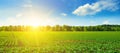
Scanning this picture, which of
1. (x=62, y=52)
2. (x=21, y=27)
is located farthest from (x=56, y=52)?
(x=21, y=27)

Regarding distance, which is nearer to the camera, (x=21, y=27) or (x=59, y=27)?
(x=59, y=27)

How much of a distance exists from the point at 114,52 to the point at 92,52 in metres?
1.53

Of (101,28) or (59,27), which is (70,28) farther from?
(101,28)

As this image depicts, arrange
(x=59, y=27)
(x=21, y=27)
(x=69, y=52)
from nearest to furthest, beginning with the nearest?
(x=69, y=52)
(x=59, y=27)
(x=21, y=27)

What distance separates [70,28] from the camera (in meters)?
85.4

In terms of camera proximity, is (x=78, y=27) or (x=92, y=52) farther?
(x=78, y=27)

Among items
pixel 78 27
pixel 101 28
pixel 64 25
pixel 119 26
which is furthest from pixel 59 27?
pixel 119 26

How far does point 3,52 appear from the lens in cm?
1249

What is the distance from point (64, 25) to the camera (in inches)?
3401

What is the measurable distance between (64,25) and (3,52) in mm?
74163

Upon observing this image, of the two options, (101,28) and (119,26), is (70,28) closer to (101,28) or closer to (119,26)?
(101,28)

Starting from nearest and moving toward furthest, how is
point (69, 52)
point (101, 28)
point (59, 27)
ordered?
point (69, 52), point (101, 28), point (59, 27)

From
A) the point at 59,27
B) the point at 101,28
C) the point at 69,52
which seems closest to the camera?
the point at 69,52

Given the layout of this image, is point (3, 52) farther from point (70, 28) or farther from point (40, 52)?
point (70, 28)
